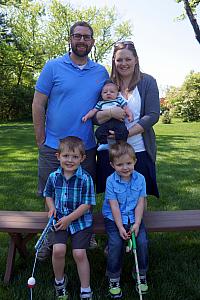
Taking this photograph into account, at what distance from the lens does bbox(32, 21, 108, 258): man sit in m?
3.53

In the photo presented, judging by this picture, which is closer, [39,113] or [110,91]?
[110,91]

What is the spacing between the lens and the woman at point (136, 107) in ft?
11.4

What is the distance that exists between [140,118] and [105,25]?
44882 mm

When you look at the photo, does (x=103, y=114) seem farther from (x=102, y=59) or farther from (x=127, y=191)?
(x=102, y=59)

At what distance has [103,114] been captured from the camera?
11.4 feet

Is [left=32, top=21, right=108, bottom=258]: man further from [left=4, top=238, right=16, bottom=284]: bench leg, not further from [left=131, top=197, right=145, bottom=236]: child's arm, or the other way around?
[left=4, top=238, right=16, bottom=284]: bench leg

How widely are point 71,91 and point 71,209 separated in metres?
1.04

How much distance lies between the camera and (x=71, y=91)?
3535 millimetres

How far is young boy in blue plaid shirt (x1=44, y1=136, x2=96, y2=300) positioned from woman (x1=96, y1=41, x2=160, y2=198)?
0.42 meters

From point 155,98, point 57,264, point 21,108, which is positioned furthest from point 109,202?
point 21,108

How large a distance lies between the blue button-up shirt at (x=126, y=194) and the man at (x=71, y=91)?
21.0 inches

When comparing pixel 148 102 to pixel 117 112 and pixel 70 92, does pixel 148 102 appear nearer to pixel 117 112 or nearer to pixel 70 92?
pixel 117 112

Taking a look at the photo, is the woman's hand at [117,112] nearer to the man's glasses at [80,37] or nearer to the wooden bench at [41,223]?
the man's glasses at [80,37]

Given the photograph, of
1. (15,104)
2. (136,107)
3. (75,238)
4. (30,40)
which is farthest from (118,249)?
(30,40)
